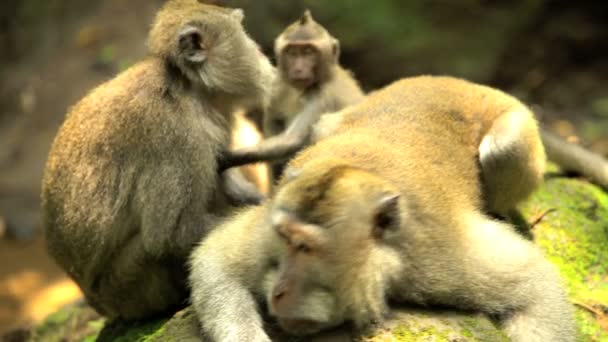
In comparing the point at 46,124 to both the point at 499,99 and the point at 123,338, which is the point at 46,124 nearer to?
the point at 123,338

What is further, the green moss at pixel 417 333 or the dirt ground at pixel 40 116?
the dirt ground at pixel 40 116

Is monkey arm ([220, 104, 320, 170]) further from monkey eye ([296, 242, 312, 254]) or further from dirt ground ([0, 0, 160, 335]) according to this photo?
dirt ground ([0, 0, 160, 335])

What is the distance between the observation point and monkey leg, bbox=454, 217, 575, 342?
4.44 m

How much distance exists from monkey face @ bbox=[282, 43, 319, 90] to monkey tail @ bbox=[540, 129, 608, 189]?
2.13m

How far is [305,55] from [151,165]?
2019mm

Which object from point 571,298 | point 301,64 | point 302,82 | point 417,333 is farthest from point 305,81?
point 417,333

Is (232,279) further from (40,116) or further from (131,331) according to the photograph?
(40,116)

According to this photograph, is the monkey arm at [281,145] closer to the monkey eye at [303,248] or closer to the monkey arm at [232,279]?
the monkey arm at [232,279]

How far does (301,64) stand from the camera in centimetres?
664

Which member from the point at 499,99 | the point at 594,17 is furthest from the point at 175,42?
the point at 594,17

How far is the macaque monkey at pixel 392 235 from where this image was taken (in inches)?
150

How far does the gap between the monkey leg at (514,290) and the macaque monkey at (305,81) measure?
230 centimetres

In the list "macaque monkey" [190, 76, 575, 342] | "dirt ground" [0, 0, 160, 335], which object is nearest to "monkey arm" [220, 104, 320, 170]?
"macaque monkey" [190, 76, 575, 342]

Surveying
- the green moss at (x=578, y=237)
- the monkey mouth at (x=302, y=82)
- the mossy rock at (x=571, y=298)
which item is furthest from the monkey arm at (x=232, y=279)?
the green moss at (x=578, y=237)
